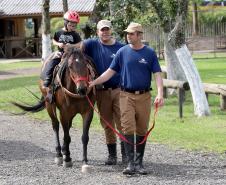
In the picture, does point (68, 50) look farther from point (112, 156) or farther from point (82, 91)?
point (112, 156)

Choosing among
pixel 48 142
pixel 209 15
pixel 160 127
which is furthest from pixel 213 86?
pixel 209 15

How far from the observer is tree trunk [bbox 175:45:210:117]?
47.1ft

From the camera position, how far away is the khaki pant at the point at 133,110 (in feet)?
28.4

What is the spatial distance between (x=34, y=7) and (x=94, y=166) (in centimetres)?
3491

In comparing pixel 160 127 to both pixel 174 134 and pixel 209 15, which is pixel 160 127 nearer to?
pixel 174 134

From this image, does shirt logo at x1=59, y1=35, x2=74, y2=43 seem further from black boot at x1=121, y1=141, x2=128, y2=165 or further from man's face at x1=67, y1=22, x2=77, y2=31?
black boot at x1=121, y1=141, x2=128, y2=165

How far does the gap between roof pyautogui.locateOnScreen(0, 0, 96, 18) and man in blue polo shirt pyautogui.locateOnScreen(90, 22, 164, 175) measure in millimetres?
32772

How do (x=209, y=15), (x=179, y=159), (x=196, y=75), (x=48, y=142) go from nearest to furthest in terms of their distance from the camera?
1. (x=179, y=159)
2. (x=48, y=142)
3. (x=196, y=75)
4. (x=209, y=15)

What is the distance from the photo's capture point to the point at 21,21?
46.8 metres

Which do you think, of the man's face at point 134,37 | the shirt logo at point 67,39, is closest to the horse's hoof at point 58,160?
the shirt logo at point 67,39

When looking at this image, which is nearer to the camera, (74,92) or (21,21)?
(74,92)

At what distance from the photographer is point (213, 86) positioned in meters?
15.4

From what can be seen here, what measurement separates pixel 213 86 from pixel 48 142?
17.1 ft

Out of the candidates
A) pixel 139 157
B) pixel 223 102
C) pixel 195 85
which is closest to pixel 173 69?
pixel 223 102
